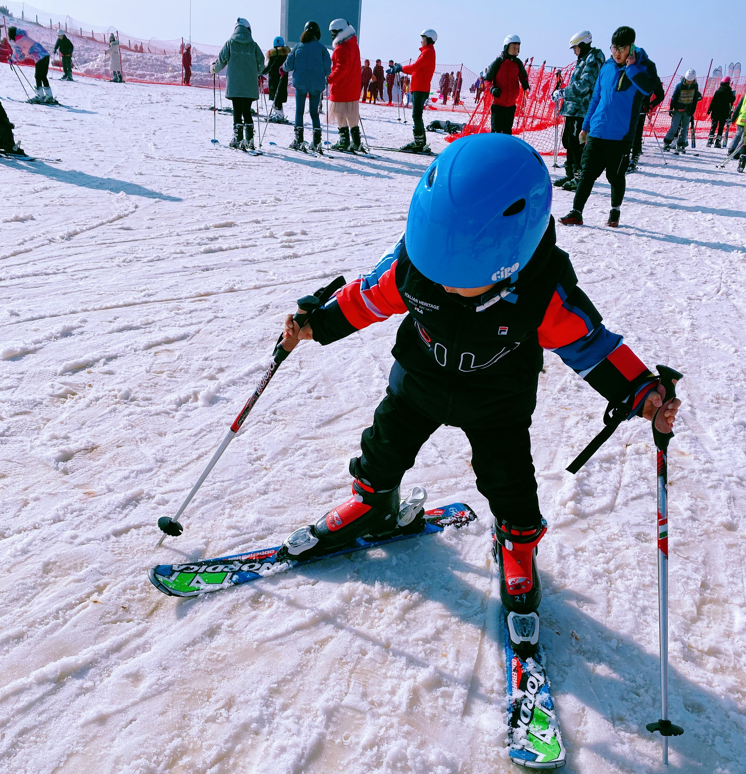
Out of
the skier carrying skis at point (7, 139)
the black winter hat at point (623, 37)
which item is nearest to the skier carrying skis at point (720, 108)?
the black winter hat at point (623, 37)

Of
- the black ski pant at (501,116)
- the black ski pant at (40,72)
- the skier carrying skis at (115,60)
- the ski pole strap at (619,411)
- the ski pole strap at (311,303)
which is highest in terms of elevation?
the skier carrying skis at (115,60)

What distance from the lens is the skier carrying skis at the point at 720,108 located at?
1644 centimetres

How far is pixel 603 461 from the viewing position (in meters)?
2.87

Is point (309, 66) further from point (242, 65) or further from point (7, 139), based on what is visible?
point (7, 139)

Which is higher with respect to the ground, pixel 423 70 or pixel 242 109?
pixel 423 70

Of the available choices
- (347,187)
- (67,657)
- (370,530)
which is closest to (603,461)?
(370,530)

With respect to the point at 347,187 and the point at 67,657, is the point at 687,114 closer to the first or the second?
the point at 347,187

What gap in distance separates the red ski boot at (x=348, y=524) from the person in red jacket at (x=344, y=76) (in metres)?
9.37

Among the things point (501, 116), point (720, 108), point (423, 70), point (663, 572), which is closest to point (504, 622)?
point (663, 572)

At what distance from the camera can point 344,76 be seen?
9.79m

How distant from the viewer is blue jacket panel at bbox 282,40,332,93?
380 inches

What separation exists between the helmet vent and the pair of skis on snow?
54.8 inches

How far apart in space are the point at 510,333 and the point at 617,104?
18.5 feet

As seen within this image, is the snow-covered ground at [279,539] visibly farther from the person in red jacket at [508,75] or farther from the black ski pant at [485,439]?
the person in red jacket at [508,75]
